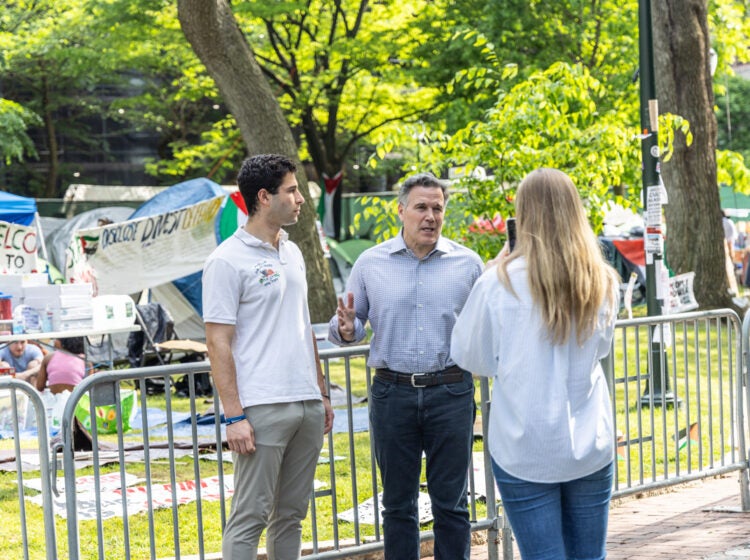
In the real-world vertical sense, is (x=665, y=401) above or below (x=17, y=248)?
below

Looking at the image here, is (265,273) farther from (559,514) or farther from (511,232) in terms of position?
(559,514)

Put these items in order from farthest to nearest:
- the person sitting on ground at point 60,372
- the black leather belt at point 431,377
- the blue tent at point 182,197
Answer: the blue tent at point 182,197, the person sitting on ground at point 60,372, the black leather belt at point 431,377

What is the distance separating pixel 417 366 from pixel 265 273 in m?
0.86

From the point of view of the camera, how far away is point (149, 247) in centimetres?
1706

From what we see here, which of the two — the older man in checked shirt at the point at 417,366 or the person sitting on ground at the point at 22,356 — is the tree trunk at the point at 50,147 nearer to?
the person sitting on ground at the point at 22,356

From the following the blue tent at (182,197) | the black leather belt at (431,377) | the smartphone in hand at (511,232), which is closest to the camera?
the smartphone in hand at (511,232)

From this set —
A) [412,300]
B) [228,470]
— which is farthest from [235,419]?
[228,470]

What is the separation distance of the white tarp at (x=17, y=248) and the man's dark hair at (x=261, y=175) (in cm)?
977

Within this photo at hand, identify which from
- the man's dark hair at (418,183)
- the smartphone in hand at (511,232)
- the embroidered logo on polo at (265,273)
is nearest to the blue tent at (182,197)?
the man's dark hair at (418,183)

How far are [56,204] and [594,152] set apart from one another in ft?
70.8

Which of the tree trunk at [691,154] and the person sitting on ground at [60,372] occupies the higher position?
the tree trunk at [691,154]

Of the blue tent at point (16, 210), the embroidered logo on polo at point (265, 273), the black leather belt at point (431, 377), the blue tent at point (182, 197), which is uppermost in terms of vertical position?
the blue tent at point (182, 197)

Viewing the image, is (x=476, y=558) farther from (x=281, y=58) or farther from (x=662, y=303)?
(x=281, y=58)

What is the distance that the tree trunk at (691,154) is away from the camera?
16312 mm
